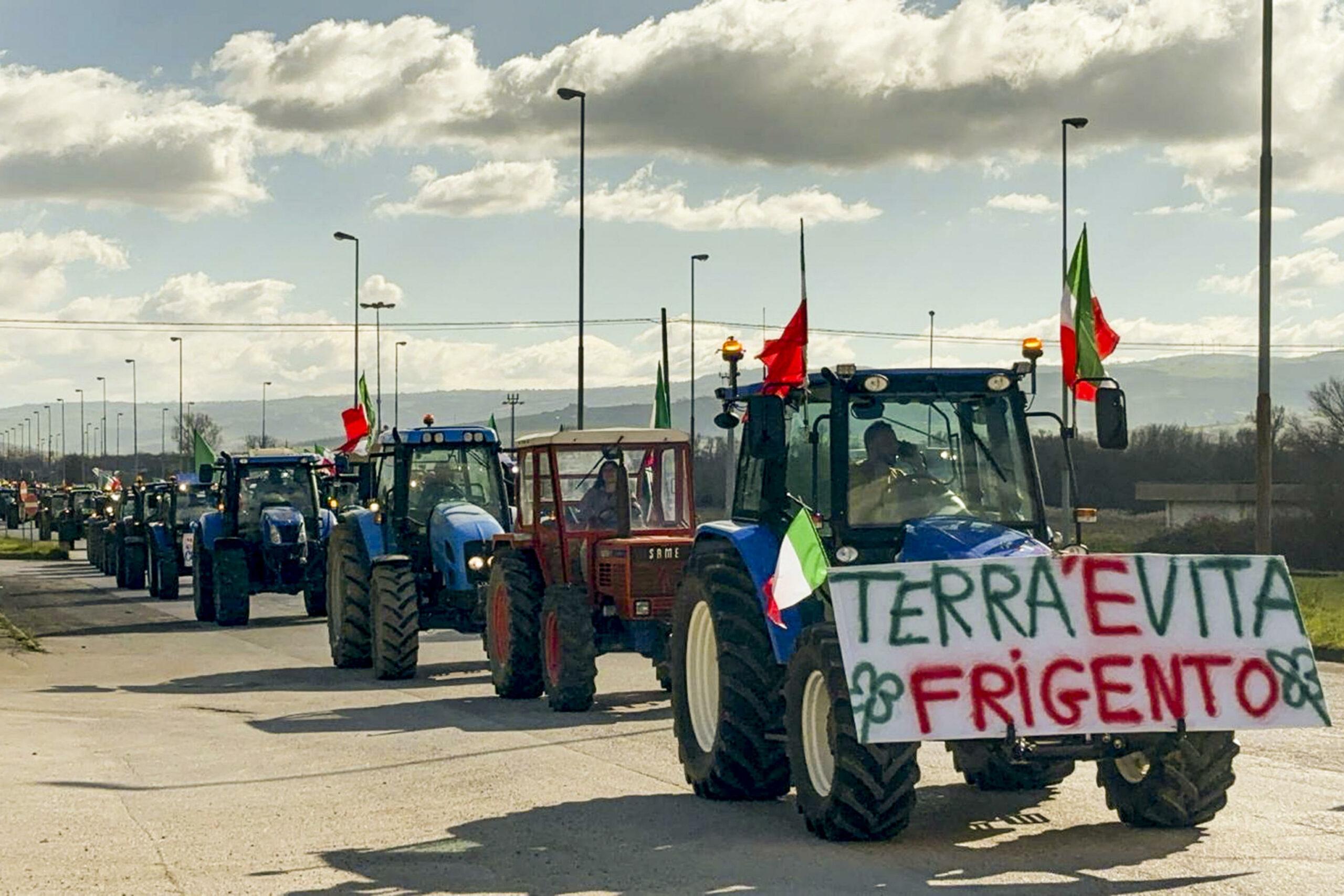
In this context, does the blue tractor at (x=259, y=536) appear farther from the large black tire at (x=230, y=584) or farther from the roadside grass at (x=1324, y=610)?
the roadside grass at (x=1324, y=610)

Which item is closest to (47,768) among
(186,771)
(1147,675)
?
(186,771)

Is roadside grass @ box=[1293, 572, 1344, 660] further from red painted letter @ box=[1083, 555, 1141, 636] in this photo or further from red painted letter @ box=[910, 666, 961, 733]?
red painted letter @ box=[910, 666, 961, 733]

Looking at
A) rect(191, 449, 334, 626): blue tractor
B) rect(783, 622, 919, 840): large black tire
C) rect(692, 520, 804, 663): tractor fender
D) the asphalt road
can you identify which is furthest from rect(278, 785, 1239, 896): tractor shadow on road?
rect(191, 449, 334, 626): blue tractor

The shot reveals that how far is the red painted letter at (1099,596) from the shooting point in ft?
33.3

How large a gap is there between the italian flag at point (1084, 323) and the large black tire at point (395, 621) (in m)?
7.58

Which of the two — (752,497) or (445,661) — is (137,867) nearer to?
(752,497)

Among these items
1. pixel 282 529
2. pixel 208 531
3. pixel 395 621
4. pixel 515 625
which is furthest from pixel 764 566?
pixel 208 531

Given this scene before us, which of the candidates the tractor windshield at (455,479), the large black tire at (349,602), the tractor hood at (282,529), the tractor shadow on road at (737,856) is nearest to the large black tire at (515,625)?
the large black tire at (349,602)

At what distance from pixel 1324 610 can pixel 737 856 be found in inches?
990

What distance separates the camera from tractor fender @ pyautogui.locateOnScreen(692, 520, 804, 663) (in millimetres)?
11438

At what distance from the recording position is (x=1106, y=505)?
90938 millimetres

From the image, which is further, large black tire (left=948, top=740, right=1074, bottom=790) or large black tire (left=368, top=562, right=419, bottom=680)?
large black tire (left=368, top=562, right=419, bottom=680)

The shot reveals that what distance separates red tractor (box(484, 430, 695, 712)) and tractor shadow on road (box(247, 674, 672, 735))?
0.82ft

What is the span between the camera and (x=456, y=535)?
72.2 ft
